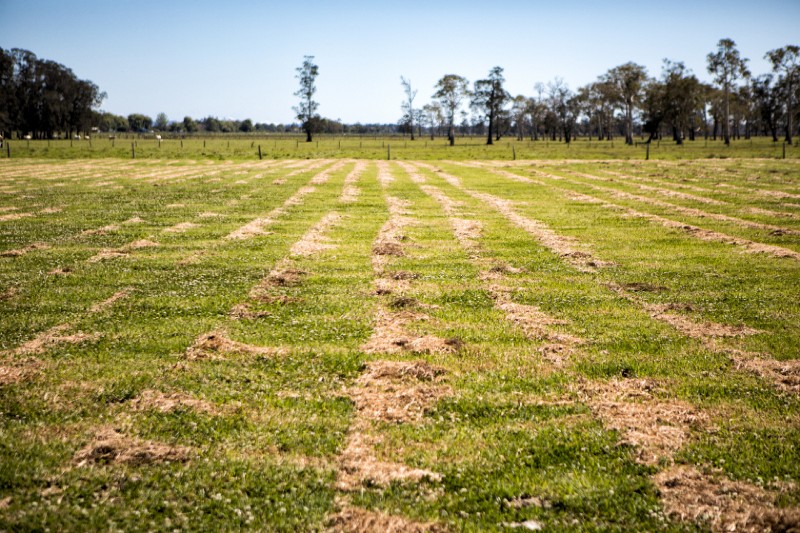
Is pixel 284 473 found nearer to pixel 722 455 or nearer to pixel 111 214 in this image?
pixel 722 455

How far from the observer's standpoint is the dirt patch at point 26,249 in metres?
14.9

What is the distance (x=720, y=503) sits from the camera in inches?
200

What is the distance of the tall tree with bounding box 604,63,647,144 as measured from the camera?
12138 centimetres

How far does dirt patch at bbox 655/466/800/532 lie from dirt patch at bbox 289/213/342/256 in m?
11.8

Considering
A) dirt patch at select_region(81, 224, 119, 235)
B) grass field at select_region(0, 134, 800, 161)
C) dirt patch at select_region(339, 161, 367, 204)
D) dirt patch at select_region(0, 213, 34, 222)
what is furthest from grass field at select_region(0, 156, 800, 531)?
grass field at select_region(0, 134, 800, 161)

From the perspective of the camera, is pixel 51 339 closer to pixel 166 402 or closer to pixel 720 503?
pixel 166 402

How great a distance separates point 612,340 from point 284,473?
19.9 feet

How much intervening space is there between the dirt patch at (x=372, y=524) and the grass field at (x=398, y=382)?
0.03m

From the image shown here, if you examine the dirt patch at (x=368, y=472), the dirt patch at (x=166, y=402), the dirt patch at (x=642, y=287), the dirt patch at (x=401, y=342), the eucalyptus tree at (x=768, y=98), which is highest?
the eucalyptus tree at (x=768, y=98)

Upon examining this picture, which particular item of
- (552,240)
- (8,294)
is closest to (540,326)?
(552,240)

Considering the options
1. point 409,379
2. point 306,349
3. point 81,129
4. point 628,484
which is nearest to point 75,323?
point 306,349

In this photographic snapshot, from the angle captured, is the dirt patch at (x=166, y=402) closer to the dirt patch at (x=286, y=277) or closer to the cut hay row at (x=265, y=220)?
the dirt patch at (x=286, y=277)

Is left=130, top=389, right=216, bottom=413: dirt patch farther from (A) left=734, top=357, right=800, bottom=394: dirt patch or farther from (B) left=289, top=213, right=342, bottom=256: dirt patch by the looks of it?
(B) left=289, top=213, right=342, bottom=256: dirt patch

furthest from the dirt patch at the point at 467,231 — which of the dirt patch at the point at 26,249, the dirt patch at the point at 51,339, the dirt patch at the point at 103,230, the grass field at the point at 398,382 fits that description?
the dirt patch at the point at 26,249
